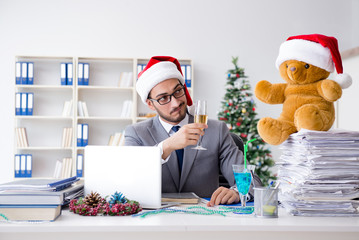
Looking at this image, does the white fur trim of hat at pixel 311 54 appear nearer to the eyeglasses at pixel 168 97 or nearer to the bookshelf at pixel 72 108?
the eyeglasses at pixel 168 97

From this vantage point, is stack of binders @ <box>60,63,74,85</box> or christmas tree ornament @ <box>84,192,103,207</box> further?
stack of binders @ <box>60,63,74,85</box>

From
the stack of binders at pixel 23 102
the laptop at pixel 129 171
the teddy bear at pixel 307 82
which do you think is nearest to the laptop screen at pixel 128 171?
the laptop at pixel 129 171

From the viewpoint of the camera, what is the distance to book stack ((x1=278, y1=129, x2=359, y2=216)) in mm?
1335

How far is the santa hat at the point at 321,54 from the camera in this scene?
1396 millimetres

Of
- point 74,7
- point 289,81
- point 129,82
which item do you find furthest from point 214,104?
point 289,81

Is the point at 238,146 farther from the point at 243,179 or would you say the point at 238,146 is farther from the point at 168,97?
the point at 243,179

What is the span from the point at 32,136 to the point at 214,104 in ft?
7.97

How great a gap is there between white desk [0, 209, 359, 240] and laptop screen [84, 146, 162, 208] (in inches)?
7.5

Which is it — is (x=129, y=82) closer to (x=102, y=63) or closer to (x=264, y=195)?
(x=102, y=63)

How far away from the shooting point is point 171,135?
83.7 inches

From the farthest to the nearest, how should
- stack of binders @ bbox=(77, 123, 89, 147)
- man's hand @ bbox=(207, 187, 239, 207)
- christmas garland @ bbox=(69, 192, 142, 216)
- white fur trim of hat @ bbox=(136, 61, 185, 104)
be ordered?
stack of binders @ bbox=(77, 123, 89, 147) → white fur trim of hat @ bbox=(136, 61, 185, 104) → man's hand @ bbox=(207, 187, 239, 207) → christmas garland @ bbox=(69, 192, 142, 216)

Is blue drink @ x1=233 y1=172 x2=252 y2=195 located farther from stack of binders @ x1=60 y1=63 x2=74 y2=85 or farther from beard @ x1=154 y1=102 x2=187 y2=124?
stack of binders @ x1=60 y1=63 x2=74 y2=85

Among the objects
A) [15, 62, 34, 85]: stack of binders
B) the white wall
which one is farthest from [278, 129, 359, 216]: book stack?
[15, 62, 34, 85]: stack of binders

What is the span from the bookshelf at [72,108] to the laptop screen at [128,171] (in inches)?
136
